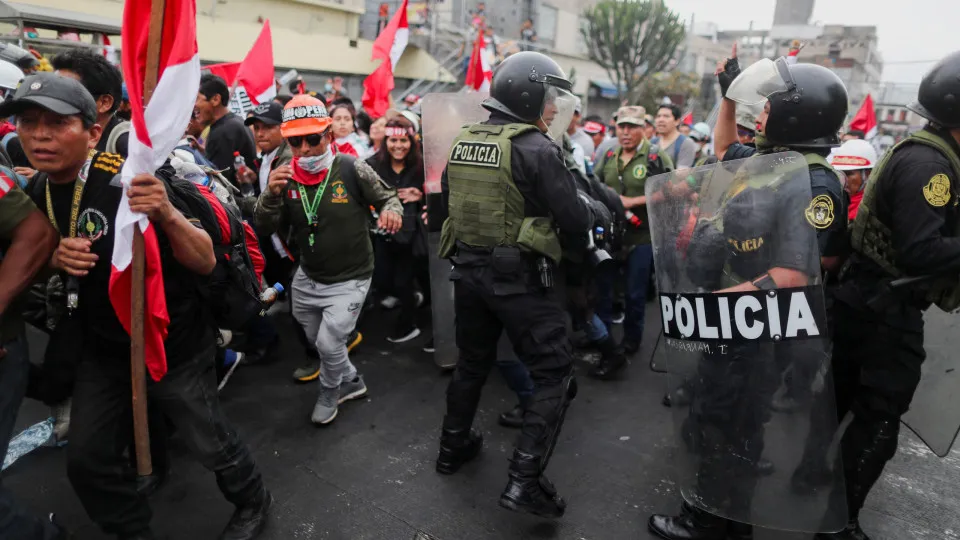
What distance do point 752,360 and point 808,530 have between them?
68 cm

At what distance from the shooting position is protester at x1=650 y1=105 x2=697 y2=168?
5.98 m

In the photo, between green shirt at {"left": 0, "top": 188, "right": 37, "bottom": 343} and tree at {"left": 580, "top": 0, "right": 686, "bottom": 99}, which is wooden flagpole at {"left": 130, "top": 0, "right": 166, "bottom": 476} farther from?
tree at {"left": 580, "top": 0, "right": 686, "bottom": 99}

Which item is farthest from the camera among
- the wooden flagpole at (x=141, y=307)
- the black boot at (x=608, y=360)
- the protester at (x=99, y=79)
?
the black boot at (x=608, y=360)

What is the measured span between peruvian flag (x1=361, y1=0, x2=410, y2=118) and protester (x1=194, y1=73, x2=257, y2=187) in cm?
181

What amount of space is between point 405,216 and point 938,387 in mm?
3450

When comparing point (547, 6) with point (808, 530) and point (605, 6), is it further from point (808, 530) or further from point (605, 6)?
point (808, 530)

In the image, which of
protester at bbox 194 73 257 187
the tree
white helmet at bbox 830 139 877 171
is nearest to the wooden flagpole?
protester at bbox 194 73 257 187

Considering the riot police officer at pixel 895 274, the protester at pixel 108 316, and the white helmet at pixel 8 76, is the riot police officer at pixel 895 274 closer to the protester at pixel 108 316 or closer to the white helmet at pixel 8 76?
the protester at pixel 108 316

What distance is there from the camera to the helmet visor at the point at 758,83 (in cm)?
250

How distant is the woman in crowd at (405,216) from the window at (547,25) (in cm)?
2818

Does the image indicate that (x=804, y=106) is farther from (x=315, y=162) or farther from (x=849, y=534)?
(x=315, y=162)

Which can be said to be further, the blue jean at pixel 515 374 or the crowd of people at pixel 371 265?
the blue jean at pixel 515 374

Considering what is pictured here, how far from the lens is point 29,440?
10.8ft

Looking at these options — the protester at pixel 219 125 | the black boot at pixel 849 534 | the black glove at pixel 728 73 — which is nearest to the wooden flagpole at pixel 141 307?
the black glove at pixel 728 73
